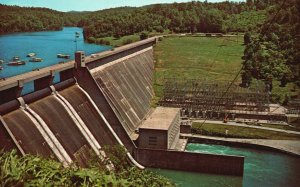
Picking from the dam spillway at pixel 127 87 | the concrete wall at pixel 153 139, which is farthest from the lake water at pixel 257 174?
the dam spillway at pixel 127 87

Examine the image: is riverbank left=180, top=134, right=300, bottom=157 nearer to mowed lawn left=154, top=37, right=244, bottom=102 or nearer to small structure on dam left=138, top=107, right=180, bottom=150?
small structure on dam left=138, top=107, right=180, bottom=150

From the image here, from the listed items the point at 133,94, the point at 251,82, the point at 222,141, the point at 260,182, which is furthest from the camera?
the point at 251,82

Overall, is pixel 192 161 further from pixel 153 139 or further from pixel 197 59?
pixel 197 59

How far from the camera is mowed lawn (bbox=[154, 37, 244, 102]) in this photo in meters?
61.2

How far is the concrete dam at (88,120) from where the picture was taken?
24.1 meters

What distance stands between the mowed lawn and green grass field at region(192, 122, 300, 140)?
10045 mm

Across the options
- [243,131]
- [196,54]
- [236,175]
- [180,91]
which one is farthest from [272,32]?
[236,175]

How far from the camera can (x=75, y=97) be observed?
30.8m

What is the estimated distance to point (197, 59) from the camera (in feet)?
231

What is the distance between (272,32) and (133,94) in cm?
3558

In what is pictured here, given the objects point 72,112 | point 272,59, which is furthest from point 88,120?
point 272,59

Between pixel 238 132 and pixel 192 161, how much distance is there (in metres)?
10.4

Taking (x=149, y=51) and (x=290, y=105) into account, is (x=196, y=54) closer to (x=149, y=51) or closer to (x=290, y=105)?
(x=149, y=51)

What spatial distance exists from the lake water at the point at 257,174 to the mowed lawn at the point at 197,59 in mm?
17587
